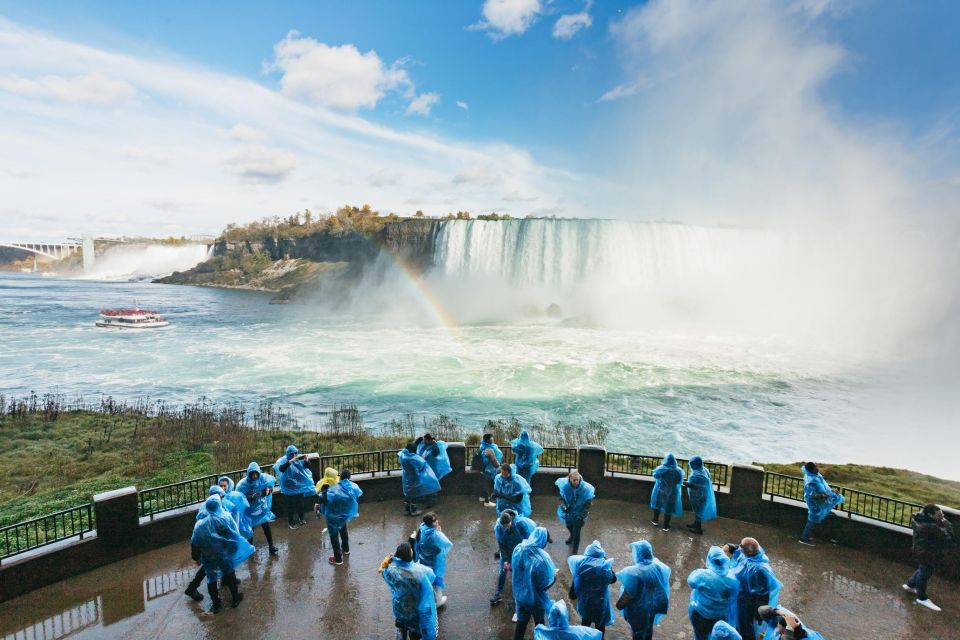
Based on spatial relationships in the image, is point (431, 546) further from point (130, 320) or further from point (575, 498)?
point (130, 320)

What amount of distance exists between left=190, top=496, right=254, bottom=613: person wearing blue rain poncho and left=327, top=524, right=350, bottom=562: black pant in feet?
4.05

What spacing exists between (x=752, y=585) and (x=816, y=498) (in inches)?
143

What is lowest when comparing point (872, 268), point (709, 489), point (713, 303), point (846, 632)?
point (846, 632)

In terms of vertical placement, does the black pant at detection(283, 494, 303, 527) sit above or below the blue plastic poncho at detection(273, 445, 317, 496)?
below

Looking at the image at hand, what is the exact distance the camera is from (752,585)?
17.0ft

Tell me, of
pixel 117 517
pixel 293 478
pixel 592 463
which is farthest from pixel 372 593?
pixel 592 463

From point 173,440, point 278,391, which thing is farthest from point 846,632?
point 278,391

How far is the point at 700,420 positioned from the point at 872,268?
5015 cm

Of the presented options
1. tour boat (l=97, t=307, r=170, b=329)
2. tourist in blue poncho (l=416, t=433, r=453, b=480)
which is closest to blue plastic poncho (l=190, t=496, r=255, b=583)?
tourist in blue poncho (l=416, t=433, r=453, b=480)

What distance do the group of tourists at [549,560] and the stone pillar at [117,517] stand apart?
4.83 ft

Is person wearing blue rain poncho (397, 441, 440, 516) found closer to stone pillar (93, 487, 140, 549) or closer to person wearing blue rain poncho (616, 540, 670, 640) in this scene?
stone pillar (93, 487, 140, 549)

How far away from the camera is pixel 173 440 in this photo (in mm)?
18125

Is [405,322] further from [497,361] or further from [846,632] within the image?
[846,632]

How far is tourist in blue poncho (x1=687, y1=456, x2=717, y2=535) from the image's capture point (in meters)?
8.07
